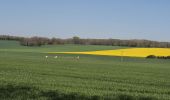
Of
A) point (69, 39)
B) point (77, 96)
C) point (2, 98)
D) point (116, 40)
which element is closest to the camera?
point (2, 98)

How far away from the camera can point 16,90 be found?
1292 cm

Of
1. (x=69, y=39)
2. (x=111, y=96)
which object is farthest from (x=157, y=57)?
(x=111, y=96)

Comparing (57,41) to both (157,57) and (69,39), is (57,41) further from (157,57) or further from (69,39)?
(157,57)

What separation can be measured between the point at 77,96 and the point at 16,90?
2.23 meters

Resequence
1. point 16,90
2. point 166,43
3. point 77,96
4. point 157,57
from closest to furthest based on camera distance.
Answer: point 77,96
point 16,90
point 157,57
point 166,43

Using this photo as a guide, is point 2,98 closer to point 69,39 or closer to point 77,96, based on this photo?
point 77,96

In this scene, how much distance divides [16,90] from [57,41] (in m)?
94.4

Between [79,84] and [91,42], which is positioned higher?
[91,42]

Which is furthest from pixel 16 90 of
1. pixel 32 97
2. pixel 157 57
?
pixel 157 57

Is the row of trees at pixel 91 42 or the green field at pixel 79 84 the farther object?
the row of trees at pixel 91 42

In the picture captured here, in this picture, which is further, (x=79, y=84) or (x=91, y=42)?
(x=91, y=42)

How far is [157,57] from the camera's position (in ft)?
222

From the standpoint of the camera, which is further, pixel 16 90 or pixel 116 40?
pixel 116 40

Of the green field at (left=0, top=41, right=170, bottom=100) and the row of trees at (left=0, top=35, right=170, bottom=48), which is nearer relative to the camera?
the green field at (left=0, top=41, right=170, bottom=100)
